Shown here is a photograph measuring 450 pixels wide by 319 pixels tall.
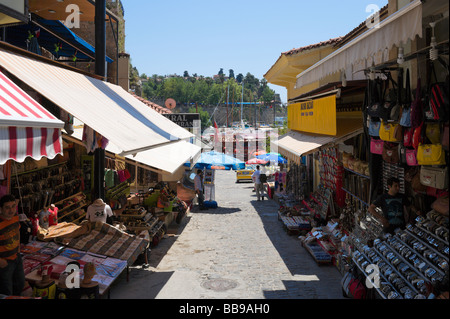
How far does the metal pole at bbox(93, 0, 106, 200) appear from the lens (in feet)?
34.4

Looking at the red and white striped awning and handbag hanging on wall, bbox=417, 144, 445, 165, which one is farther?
handbag hanging on wall, bbox=417, 144, 445, 165

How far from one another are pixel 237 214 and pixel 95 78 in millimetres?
8843

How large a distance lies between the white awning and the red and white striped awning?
14.0 ft

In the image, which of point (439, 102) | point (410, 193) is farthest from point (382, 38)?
point (410, 193)

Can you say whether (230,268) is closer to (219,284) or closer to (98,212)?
(219,284)

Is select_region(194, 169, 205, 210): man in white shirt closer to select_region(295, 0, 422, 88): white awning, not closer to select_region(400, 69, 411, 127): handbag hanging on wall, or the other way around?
select_region(295, 0, 422, 88): white awning

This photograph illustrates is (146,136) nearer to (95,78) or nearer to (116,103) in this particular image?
(116,103)

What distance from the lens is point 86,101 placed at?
7.86 m

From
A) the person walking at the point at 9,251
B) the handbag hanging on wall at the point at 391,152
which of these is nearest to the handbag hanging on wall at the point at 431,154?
the handbag hanging on wall at the point at 391,152

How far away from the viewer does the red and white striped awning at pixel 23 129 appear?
4.63 m

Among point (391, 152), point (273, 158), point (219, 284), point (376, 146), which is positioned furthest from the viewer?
point (273, 158)

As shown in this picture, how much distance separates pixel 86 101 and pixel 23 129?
3039 millimetres

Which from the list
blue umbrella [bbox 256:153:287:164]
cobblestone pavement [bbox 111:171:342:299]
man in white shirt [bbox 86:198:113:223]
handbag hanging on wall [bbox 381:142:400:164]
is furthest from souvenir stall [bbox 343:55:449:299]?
blue umbrella [bbox 256:153:287:164]
